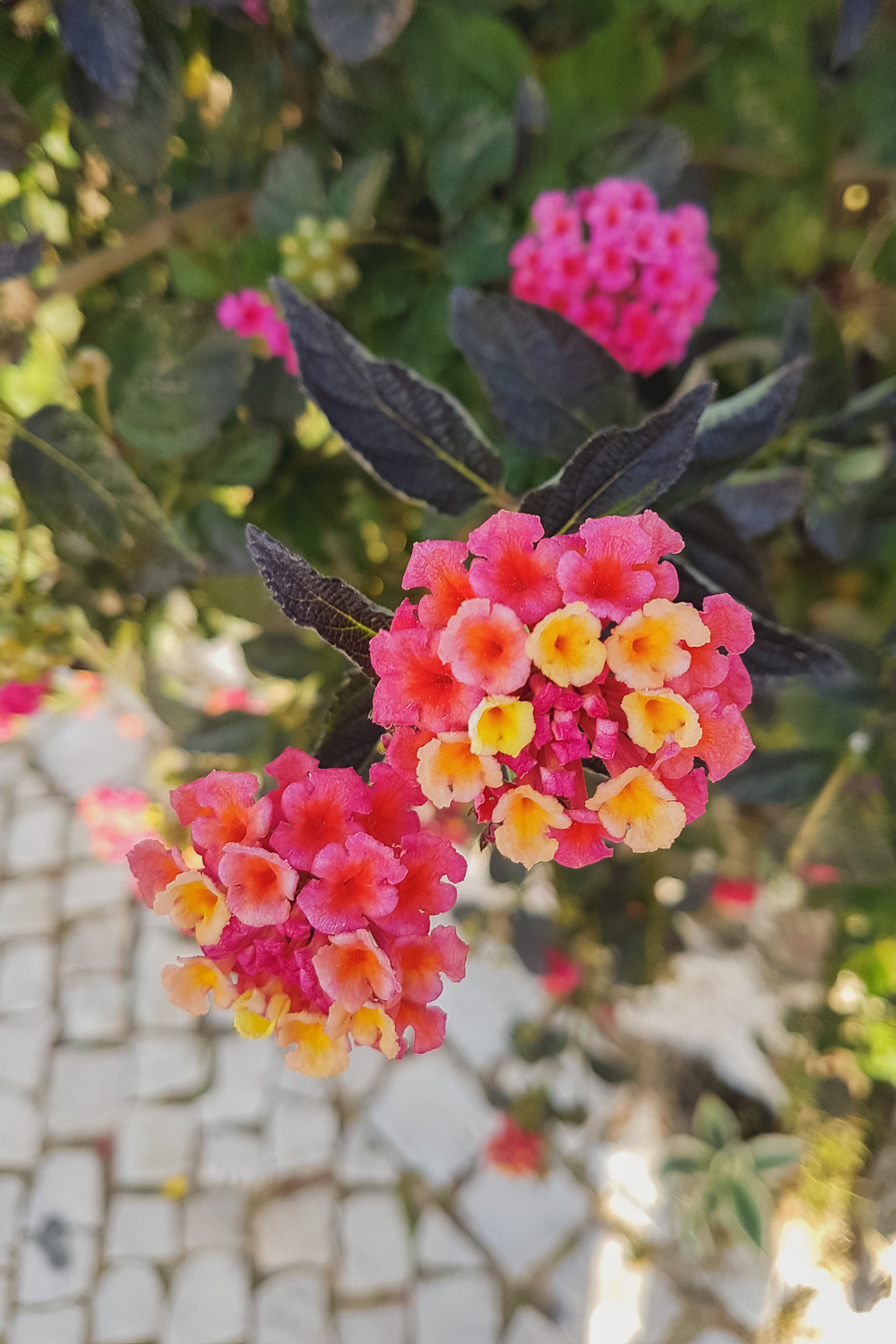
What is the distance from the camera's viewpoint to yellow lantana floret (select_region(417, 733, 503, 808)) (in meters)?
0.36

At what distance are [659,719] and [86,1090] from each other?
1.93m

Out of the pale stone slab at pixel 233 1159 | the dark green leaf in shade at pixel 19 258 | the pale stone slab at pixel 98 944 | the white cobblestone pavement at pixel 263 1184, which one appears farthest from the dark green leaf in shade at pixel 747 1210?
the dark green leaf in shade at pixel 19 258

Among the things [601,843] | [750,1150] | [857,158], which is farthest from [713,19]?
[750,1150]

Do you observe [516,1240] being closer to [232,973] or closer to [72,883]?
[72,883]

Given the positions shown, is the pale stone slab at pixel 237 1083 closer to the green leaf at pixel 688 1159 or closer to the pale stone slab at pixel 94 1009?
the pale stone slab at pixel 94 1009

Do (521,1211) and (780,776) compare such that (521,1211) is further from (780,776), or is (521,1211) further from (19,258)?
(19,258)

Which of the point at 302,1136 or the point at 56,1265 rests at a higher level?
the point at 302,1136

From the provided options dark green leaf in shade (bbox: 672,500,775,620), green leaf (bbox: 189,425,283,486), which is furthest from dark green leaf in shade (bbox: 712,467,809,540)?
green leaf (bbox: 189,425,283,486)

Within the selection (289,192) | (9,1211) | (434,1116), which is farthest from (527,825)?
(9,1211)

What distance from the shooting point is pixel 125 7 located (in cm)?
60

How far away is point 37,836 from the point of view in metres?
2.19

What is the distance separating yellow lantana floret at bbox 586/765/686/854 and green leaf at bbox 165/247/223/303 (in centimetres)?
68

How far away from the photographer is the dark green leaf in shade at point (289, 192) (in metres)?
0.77

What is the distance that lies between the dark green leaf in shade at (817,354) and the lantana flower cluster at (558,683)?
1.30ft
